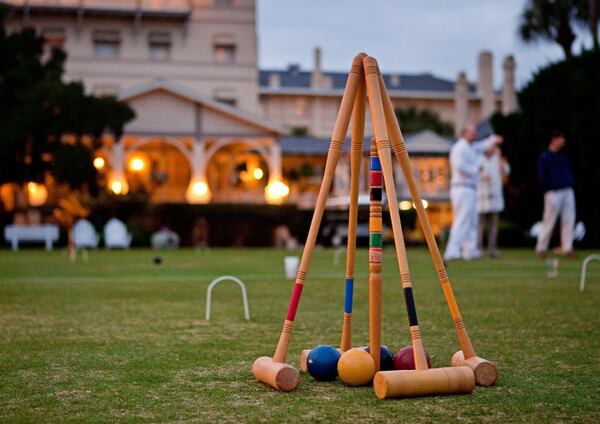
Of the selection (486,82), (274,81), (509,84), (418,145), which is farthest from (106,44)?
(486,82)

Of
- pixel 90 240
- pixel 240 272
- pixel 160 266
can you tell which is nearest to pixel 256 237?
pixel 90 240

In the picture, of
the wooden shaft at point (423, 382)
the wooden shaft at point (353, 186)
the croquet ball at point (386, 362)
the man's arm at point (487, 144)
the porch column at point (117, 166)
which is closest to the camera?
the wooden shaft at point (423, 382)

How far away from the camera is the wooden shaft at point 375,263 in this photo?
4602mm

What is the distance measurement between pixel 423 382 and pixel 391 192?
100cm

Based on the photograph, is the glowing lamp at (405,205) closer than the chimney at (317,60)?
Yes

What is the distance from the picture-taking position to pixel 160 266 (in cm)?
1697

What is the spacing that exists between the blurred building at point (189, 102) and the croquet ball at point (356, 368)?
28.2 metres

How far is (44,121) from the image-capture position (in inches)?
1131

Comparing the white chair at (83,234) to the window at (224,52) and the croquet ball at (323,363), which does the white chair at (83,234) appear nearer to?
the window at (224,52)

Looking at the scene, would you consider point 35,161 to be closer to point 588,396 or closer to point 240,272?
point 240,272

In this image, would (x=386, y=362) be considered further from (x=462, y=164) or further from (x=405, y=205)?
(x=405, y=205)

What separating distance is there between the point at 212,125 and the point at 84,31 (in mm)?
12146

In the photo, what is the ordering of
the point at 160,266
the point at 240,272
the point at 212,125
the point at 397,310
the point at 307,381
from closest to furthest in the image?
1. the point at 307,381
2. the point at 397,310
3. the point at 240,272
4. the point at 160,266
5. the point at 212,125

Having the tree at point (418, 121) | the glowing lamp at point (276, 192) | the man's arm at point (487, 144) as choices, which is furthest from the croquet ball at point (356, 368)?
the tree at point (418, 121)
